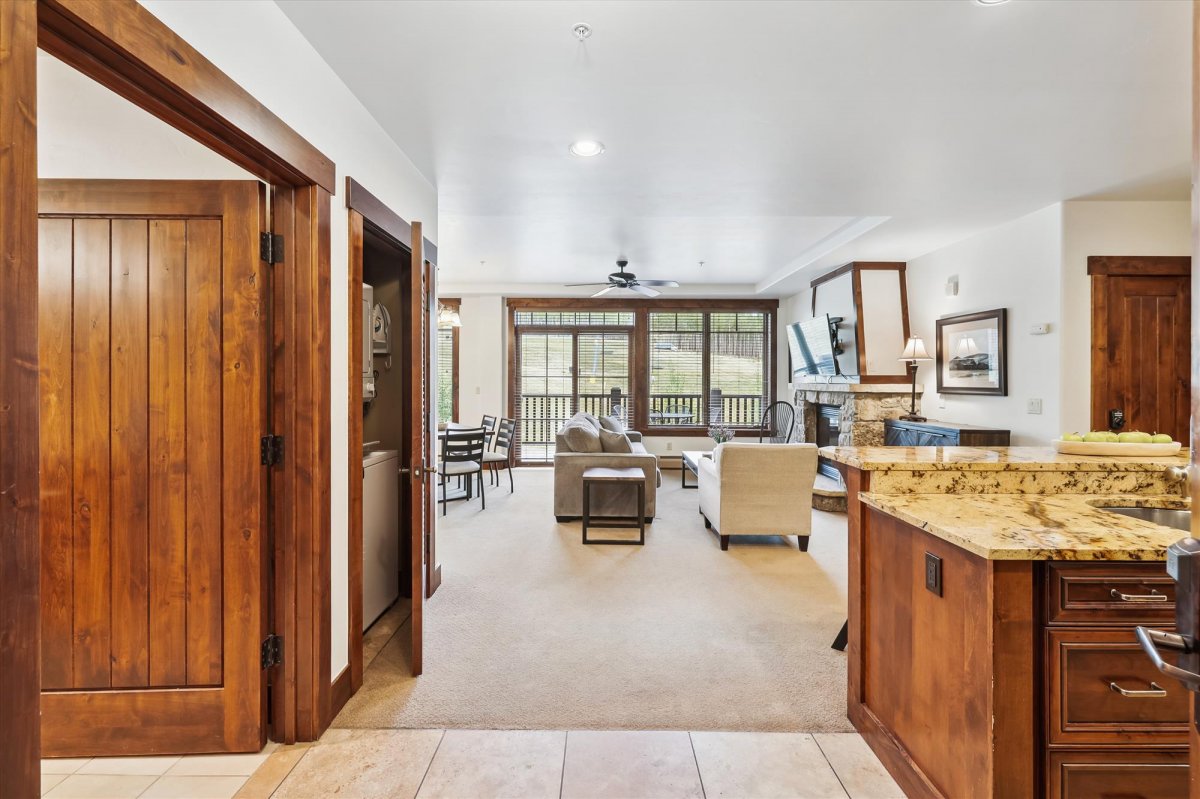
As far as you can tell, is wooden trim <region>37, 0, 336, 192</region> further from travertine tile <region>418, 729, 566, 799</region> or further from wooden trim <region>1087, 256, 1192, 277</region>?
wooden trim <region>1087, 256, 1192, 277</region>

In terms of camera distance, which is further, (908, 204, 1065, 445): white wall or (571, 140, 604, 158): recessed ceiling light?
(908, 204, 1065, 445): white wall

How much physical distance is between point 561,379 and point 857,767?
22.0ft

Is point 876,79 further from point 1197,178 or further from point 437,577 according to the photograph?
point 437,577

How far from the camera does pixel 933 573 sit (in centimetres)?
160

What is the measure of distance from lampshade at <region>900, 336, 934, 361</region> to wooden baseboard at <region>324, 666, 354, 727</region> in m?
A: 5.33

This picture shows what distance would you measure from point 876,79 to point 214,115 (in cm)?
236

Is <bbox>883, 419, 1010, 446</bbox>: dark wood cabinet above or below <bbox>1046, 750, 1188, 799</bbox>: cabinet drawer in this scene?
above

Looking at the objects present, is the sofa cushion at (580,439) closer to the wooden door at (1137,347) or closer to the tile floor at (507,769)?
the tile floor at (507,769)

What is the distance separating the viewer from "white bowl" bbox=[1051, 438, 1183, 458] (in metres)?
2.06

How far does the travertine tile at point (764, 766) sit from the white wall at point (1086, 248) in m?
3.39

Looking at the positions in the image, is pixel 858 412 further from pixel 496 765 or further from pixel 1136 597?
pixel 496 765

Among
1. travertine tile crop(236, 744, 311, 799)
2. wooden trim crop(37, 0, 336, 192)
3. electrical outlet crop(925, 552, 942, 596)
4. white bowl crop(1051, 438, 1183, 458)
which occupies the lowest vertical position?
travertine tile crop(236, 744, 311, 799)

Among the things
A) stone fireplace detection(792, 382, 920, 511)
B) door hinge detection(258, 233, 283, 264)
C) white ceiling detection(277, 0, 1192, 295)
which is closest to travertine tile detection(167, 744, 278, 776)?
door hinge detection(258, 233, 283, 264)

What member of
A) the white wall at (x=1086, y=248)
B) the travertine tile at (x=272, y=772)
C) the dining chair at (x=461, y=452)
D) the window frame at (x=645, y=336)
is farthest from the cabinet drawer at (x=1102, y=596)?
the window frame at (x=645, y=336)
